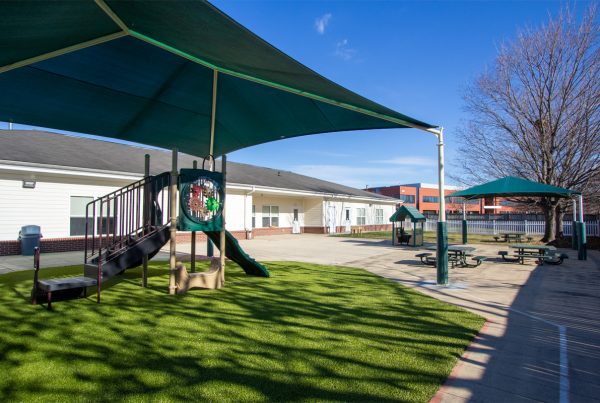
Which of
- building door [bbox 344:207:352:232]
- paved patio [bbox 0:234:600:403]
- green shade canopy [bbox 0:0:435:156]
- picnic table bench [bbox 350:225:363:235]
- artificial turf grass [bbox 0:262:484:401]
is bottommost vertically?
paved patio [bbox 0:234:600:403]

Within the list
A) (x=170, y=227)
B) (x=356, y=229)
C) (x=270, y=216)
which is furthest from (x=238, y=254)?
(x=356, y=229)

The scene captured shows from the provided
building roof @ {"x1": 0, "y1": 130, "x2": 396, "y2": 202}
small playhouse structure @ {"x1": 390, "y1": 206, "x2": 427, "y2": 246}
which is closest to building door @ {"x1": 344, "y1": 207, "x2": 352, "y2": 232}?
building roof @ {"x1": 0, "y1": 130, "x2": 396, "y2": 202}

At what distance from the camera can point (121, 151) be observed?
21156mm

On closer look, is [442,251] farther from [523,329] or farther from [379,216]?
[379,216]

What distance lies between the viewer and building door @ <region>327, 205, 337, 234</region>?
31547 mm

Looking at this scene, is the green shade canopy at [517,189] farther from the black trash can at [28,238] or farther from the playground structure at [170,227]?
the black trash can at [28,238]

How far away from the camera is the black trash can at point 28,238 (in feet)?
45.9

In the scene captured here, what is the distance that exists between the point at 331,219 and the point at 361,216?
19.3 feet

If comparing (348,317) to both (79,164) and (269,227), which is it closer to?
(79,164)

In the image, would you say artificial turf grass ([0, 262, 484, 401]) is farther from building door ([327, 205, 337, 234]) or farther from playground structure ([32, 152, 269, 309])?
building door ([327, 205, 337, 234])

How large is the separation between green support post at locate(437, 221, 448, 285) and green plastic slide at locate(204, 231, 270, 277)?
14.2 feet

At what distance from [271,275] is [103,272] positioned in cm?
441

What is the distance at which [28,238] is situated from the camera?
1403cm

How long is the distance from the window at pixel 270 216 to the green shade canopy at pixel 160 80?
610 inches
